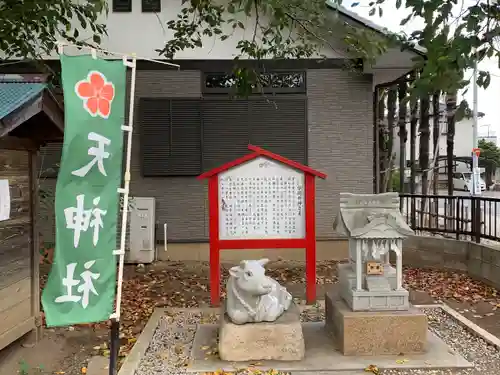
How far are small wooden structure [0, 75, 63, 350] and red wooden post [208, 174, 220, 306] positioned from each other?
2.46 meters

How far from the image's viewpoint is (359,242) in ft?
18.9

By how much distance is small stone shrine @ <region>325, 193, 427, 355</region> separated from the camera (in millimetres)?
5430

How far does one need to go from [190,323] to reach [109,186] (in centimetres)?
327

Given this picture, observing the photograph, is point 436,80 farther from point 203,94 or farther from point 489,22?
point 203,94

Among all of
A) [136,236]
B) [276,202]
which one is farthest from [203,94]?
[276,202]

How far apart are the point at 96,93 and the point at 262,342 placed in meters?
3.16

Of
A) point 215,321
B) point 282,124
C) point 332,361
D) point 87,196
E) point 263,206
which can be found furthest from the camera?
point 282,124

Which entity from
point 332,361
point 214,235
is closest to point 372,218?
point 332,361

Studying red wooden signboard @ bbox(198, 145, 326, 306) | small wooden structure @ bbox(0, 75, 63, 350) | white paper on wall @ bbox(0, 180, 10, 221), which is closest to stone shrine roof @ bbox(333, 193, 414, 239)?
red wooden signboard @ bbox(198, 145, 326, 306)

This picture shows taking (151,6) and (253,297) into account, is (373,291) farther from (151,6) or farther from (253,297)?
(151,6)

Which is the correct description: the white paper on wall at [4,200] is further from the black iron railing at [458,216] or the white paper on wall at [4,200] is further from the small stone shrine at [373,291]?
the black iron railing at [458,216]

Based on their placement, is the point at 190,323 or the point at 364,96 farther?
the point at 364,96

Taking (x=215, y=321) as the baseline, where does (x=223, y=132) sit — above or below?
above

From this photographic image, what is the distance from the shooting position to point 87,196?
421 centimetres
